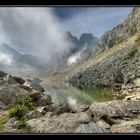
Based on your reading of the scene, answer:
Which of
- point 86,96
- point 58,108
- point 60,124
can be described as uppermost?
point 86,96

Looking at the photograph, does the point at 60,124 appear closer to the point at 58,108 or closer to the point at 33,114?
the point at 33,114

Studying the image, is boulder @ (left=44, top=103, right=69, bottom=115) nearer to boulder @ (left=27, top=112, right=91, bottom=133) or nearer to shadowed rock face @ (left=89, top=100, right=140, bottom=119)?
shadowed rock face @ (left=89, top=100, right=140, bottom=119)

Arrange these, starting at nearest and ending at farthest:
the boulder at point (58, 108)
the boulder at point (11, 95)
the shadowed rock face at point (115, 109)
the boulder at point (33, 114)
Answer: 1. the shadowed rock face at point (115, 109)
2. the boulder at point (33, 114)
3. the boulder at point (58, 108)
4. the boulder at point (11, 95)

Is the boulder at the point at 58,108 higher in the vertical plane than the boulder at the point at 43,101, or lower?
lower

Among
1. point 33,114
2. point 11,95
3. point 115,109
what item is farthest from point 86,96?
point 33,114

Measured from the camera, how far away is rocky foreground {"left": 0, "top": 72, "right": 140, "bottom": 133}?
29.5 ft

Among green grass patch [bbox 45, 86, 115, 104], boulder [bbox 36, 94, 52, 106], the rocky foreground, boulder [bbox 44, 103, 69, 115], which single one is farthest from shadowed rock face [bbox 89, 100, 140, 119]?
green grass patch [bbox 45, 86, 115, 104]

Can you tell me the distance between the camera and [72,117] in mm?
10891

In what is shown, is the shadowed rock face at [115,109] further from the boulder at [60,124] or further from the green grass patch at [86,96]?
the green grass patch at [86,96]

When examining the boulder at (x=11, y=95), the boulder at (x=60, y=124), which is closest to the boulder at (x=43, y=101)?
the boulder at (x=11, y=95)

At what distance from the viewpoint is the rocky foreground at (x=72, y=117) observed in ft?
29.5
